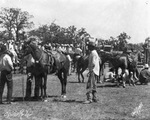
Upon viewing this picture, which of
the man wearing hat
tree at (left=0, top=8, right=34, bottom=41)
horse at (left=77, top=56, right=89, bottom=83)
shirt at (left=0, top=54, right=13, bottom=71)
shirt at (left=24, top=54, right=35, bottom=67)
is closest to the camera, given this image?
shirt at (left=0, top=54, right=13, bottom=71)

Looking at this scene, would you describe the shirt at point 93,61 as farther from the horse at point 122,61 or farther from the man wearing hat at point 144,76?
the man wearing hat at point 144,76

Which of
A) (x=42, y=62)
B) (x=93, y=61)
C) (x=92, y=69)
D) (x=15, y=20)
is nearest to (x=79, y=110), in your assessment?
(x=92, y=69)

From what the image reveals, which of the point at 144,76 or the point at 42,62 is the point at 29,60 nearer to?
the point at 42,62

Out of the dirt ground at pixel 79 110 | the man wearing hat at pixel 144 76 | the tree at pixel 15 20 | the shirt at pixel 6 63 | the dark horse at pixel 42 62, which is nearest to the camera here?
the dirt ground at pixel 79 110

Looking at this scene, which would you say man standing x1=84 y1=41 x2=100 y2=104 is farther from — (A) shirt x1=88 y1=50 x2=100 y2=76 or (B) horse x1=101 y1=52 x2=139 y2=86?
(B) horse x1=101 y1=52 x2=139 y2=86

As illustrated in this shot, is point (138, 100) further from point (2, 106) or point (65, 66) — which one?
point (2, 106)

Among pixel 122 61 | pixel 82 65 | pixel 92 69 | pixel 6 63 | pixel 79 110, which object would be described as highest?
pixel 122 61

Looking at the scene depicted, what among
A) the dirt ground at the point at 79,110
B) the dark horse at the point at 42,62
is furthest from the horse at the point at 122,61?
the dark horse at the point at 42,62

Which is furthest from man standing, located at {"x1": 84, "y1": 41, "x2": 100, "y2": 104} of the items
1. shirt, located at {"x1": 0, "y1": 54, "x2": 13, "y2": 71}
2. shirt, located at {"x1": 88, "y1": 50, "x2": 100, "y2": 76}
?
shirt, located at {"x1": 0, "y1": 54, "x2": 13, "y2": 71}

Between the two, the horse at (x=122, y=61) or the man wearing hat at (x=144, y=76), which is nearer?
the horse at (x=122, y=61)

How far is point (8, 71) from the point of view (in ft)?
33.0

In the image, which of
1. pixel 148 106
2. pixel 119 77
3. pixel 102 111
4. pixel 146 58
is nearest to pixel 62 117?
pixel 102 111

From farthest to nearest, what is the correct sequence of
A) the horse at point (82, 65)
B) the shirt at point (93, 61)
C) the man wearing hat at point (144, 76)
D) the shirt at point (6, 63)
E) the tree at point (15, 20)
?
1. the tree at point (15, 20)
2. the horse at point (82, 65)
3. the man wearing hat at point (144, 76)
4. the shirt at point (93, 61)
5. the shirt at point (6, 63)

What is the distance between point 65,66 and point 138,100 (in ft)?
11.5
